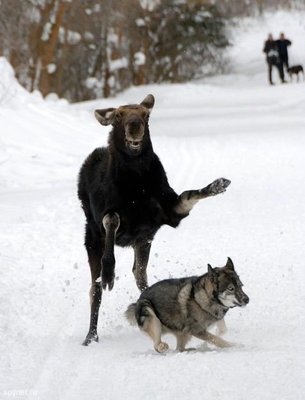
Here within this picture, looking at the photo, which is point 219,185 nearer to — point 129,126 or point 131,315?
point 129,126

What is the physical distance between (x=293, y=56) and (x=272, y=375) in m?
48.3

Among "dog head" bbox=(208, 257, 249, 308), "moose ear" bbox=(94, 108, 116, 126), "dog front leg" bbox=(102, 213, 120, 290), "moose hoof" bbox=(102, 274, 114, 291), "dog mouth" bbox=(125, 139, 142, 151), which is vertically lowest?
"dog head" bbox=(208, 257, 249, 308)

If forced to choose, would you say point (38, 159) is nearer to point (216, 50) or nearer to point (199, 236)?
point (199, 236)

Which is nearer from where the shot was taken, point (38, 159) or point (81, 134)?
point (38, 159)

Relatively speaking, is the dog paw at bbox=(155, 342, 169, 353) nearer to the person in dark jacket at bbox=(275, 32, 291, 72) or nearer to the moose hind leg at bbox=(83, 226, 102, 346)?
the moose hind leg at bbox=(83, 226, 102, 346)

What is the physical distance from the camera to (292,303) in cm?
827

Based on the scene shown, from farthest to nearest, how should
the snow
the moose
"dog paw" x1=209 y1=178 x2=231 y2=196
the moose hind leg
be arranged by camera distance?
the moose hind leg
the moose
"dog paw" x1=209 y1=178 x2=231 y2=196
the snow

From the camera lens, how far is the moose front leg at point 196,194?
719 cm

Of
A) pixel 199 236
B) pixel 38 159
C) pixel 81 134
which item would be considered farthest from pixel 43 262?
pixel 81 134

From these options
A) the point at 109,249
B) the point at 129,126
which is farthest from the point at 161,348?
the point at 129,126

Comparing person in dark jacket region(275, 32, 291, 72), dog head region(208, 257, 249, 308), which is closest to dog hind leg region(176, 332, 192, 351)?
dog head region(208, 257, 249, 308)

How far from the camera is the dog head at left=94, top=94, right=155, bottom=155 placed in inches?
286

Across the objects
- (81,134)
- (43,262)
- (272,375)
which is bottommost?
(81,134)

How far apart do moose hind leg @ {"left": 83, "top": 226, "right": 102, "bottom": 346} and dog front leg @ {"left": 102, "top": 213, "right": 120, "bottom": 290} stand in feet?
1.67
